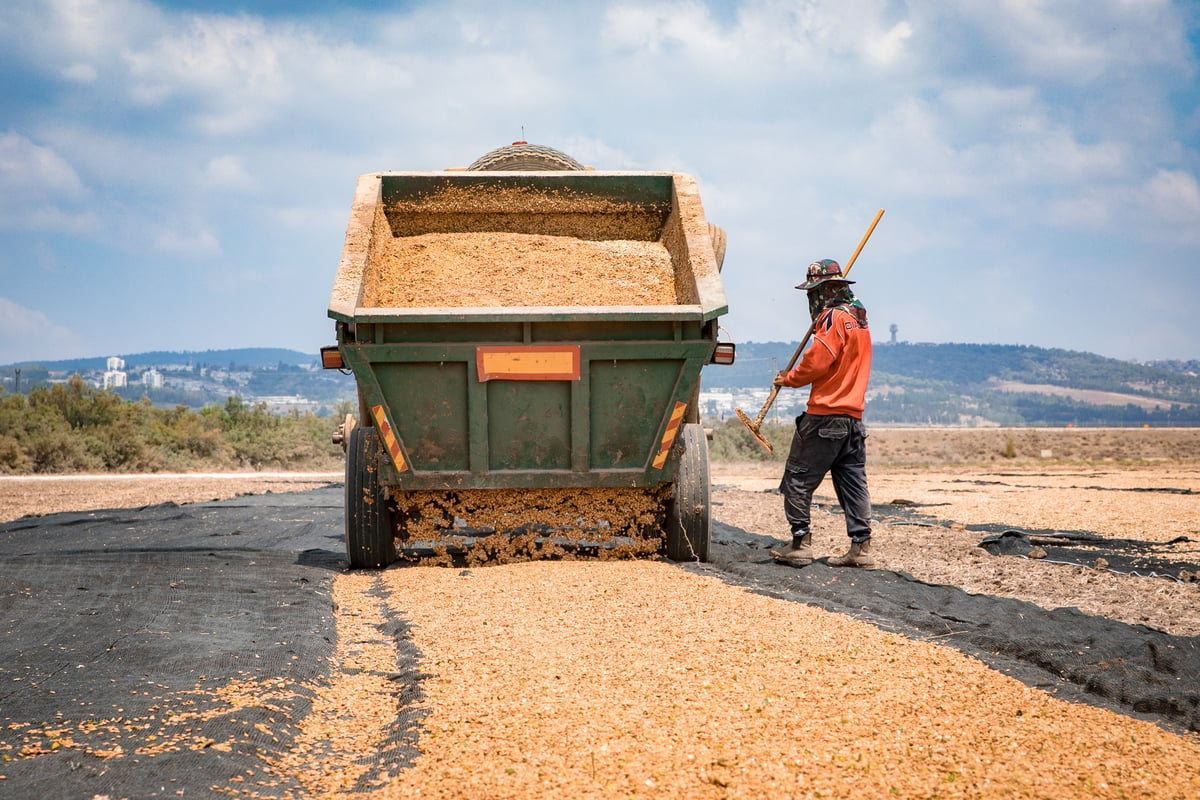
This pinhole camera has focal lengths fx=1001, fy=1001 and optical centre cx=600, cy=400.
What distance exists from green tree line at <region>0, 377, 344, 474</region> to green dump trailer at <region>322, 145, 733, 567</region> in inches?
637

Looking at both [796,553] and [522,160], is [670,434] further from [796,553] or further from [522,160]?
[522,160]

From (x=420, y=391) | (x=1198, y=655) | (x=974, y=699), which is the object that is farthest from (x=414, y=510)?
(x=1198, y=655)

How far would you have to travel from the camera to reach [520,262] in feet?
22.2

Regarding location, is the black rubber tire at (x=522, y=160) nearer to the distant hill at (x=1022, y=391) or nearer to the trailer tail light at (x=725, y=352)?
the trailer tail light at (x=725, y=352)

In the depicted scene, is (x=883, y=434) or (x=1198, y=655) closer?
(x=1198, y=655)

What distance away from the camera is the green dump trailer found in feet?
18.7

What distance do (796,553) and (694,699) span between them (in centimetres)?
353

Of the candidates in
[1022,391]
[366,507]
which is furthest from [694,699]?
[1022,391]

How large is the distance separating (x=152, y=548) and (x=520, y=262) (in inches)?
137

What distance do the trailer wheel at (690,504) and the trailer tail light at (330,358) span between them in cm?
220

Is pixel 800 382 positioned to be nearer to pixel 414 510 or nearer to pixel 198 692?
pixel 414 510

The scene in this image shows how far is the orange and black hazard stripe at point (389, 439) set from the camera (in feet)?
19.0

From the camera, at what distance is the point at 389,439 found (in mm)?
5875

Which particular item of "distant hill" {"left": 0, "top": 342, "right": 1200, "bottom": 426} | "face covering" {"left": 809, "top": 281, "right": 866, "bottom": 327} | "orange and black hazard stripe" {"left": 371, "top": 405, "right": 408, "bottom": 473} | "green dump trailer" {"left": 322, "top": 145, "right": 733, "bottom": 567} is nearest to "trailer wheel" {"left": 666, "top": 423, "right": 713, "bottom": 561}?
"green dump trailer" {"left": 322, "top": 145, "right": 733, "bottom": 567}
